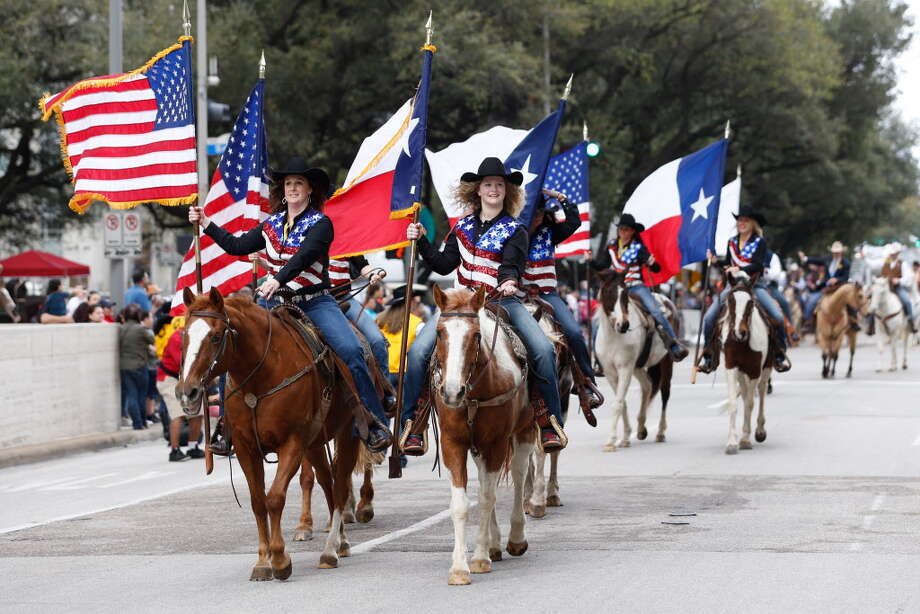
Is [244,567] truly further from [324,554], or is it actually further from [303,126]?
[303,126]

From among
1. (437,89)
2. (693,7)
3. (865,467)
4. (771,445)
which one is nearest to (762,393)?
(771,445)

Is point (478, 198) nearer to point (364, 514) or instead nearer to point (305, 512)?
point (305, 512)

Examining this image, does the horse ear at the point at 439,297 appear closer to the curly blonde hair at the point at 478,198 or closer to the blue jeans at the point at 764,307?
the curly blonde hair at the point at 478,198

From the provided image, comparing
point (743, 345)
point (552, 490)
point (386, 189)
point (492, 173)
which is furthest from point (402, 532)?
point (743, 345)

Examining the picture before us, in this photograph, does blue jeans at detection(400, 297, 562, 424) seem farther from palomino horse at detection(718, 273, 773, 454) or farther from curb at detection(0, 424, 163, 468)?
curb at detection(0, 424, 163, 468)

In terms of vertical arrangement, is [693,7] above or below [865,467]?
above

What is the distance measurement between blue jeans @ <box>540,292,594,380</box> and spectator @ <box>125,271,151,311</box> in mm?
12978

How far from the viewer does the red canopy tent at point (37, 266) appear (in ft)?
122

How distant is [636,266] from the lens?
17.6m

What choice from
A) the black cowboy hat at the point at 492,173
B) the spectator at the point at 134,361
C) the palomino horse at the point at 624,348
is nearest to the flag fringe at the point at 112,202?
the black cowboy hat at the point at 492,173

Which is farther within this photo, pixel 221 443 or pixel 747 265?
pixel 747 265

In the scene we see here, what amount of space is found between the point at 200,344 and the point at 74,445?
1123 cm

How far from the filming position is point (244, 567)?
9883mm

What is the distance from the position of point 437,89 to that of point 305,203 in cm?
2916
